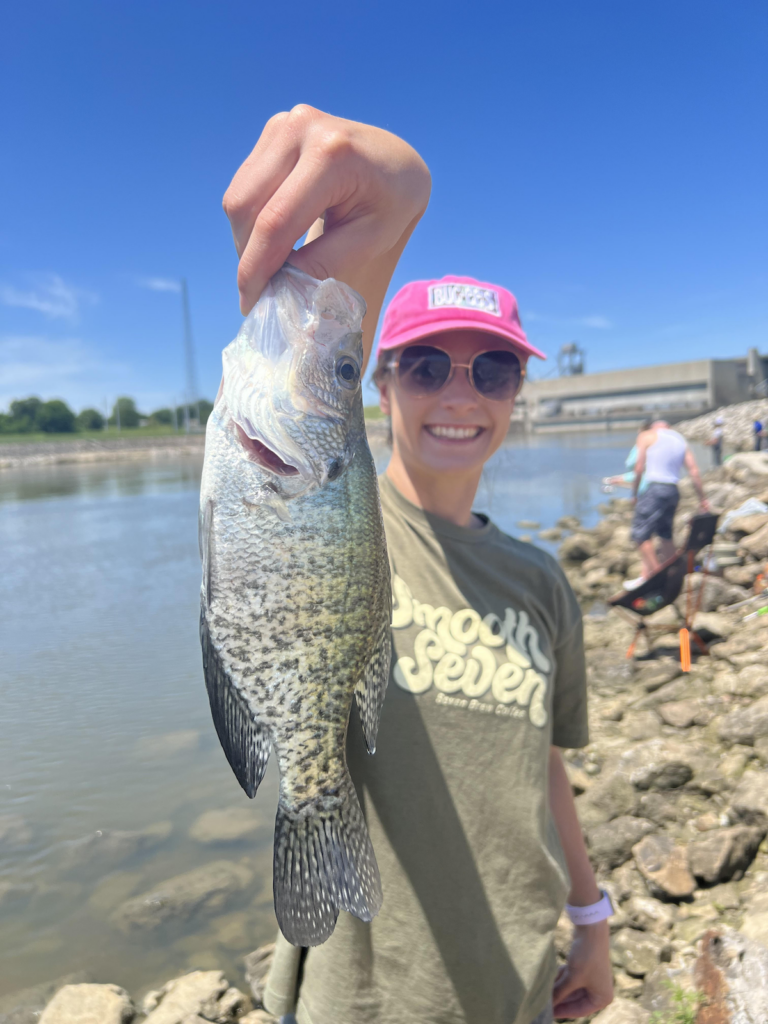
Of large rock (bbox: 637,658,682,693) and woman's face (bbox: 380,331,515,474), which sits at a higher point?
woman's face (bbox: 380,331,515,474)

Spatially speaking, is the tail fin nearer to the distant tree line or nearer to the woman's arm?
the woman's arm

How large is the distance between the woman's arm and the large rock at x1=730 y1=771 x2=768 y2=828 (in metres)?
1.85

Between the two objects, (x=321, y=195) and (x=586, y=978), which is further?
(x=586, y=978)

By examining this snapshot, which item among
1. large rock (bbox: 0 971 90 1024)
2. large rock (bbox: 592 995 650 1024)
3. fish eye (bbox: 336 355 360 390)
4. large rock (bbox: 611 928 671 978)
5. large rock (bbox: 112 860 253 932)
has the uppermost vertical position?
fish eye (bbox: 336 355 360 390)

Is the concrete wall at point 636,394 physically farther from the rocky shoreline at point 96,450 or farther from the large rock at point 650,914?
the large rock at point 650,914

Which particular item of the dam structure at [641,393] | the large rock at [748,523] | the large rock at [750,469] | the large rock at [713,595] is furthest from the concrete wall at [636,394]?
the large rock at [713,595]

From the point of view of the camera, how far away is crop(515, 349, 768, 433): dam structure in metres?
53.4

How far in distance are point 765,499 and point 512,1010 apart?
11.9 m

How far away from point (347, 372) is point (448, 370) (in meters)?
0.75

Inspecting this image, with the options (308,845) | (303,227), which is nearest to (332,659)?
(308,845)

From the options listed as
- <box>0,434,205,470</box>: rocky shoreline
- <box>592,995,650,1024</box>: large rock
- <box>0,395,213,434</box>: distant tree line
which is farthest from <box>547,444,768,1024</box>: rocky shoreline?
<box>0,395,213,434</box>: distant tree line

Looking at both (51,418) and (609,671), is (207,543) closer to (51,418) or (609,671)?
(609,671)

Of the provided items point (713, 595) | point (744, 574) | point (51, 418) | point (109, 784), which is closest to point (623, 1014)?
point (109, 784)

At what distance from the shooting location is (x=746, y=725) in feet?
14.5
